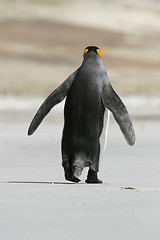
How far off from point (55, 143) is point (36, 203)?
8.00 meters

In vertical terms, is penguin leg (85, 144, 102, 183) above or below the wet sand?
above

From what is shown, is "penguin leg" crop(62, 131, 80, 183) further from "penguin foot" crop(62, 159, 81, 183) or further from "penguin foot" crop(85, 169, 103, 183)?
"penguin foot" crop(85, 169, 103, 183)

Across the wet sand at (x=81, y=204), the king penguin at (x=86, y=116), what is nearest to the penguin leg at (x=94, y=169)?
the king penguin at (x=86, y=116)

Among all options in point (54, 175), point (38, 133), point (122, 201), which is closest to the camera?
point (122, 201)

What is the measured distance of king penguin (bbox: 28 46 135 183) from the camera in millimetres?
6516

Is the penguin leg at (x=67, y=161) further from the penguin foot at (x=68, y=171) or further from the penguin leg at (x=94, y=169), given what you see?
the penguin leg at (x=94, y=169)

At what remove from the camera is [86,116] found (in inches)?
256

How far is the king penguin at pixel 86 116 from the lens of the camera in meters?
6.52

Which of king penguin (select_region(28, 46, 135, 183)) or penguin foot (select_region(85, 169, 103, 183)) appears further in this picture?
penguin foot (select_region(85, 169, 103, 183))

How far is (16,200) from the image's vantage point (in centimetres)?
505

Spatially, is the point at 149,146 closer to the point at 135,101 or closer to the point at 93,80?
the point at 93,80

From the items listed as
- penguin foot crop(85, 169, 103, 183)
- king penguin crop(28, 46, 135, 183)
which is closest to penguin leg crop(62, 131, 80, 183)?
king penguin crop(28, 46, 135, 183)

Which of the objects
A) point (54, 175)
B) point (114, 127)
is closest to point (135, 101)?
point (114, 127)

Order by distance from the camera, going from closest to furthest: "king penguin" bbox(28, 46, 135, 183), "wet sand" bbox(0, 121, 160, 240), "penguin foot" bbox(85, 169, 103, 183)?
"wet sand" bbox(0, 121, 160, 240)
"king penguin" bbox(28, 46, 135, 183)
"penguin foot" bbox(85, 169, 103, 183)
